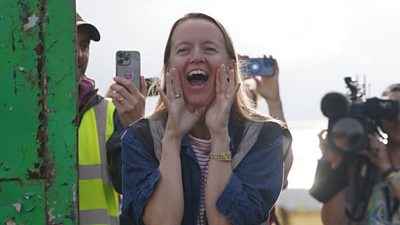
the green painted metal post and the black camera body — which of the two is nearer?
the green painted metal post

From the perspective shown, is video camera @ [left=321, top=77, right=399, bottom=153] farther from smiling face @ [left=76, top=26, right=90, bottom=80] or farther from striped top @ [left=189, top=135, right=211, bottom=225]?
smiling face @ [left=76, top=26, right=90, bottom=80]

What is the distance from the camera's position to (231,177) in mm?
1961

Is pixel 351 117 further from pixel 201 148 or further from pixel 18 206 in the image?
pixel 18 206

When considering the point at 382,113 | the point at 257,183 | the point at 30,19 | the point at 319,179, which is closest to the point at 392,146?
the point at 382,113

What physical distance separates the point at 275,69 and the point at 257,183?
2325 mm

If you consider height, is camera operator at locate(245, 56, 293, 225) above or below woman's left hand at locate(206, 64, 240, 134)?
below

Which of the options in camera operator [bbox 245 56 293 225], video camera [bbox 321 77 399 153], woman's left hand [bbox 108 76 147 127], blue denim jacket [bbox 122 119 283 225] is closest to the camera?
blue denim jacket [bbox 122 119 283 225]

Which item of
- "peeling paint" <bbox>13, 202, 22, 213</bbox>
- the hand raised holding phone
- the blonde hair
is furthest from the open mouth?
"peeling paint" <bbox>13, 202, 22, 213</bbox>

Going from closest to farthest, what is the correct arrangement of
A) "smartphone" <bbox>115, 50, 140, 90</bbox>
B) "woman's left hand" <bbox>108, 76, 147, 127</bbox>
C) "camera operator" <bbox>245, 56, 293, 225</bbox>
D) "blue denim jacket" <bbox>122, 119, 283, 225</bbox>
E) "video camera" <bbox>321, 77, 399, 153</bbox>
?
1. "blue denim jacket" <bbox>122, 119, 283, 225</bbox>
2. "woman's left hand" <bbox>108, 76, 147, 127</bbox>
3. "smartphone" <bbox>115, 50, 140, 90</bbox>
4. "video camera" <bbox>321, 77, 399, 153</bbox>
5. "camera operator" <bbox>245, 56, 293, 225</bbox>

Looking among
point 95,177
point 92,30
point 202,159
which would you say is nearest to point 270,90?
point 92,30

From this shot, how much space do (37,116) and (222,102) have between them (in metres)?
0.61

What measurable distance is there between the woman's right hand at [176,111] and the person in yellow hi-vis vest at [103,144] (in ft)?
1.27

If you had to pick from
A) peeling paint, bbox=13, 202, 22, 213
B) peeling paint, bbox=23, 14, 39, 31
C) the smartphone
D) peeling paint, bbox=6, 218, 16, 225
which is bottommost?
peeling paint, bbox=6, 218, 16, 225

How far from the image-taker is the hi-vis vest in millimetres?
2604
